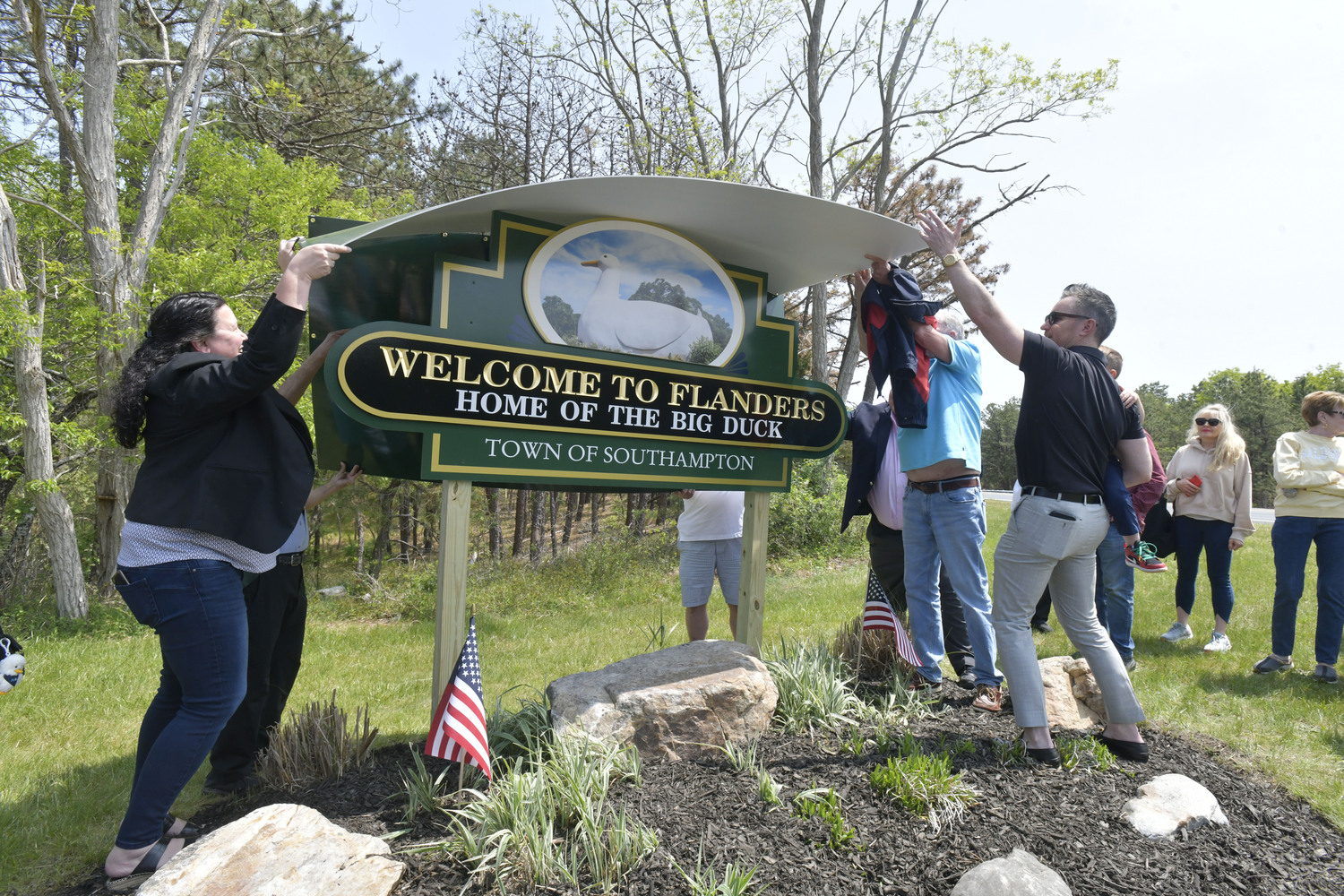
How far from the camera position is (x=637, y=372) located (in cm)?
340

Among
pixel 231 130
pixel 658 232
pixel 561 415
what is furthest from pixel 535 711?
pixel 231 130

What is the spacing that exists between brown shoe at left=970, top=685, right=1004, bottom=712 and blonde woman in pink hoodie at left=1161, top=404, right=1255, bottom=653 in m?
2.64

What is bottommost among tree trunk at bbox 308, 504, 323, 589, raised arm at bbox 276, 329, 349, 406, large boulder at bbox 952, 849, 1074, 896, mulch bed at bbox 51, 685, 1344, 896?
tree trunk at bbox 308, 504, 323, 589

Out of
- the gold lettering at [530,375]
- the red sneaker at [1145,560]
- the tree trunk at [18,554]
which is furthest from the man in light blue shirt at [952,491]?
the tree trunk at [18,554]

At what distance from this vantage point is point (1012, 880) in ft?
6.93

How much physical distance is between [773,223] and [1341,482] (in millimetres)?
4025

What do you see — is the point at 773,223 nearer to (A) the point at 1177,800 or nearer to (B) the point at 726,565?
(B) the point at 726,565

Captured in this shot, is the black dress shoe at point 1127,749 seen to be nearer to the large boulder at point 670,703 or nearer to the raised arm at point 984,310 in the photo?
the large boulder at point 670,703

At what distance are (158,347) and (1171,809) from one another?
4.01 m

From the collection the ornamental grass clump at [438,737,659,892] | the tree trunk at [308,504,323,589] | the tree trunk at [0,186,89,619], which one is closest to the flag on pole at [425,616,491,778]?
the ornamental grass clump at [438,737,659,892]

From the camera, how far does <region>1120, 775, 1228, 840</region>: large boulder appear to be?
101 inches

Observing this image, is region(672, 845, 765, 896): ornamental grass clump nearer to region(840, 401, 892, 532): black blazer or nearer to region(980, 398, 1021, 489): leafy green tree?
region(840, 401, 892, 532): black blazer

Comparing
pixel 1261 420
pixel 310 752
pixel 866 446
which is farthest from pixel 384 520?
pixel 1261 420

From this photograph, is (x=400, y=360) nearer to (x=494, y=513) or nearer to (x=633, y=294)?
(x=633, y=294)
